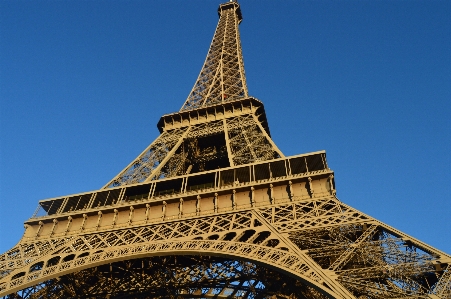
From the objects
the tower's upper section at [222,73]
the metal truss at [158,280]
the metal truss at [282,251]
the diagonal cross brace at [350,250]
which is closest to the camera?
the metal truss at [282,251]

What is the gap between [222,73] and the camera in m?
40.3

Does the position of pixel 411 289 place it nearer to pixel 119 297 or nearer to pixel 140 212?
pixel 140 212

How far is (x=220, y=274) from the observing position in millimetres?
21453

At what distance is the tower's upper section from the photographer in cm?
3719

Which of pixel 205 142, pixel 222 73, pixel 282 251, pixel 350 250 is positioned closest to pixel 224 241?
pixel 282 251

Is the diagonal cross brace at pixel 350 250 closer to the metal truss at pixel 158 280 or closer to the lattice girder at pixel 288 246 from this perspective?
the lattice girder at pixel 288 246

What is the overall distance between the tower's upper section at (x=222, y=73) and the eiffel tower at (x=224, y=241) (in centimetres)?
851

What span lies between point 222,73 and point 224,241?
81.0ft

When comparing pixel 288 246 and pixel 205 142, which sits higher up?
pixel 205 142

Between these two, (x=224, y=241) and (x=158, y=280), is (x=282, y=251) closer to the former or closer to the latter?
(x=224, y=241)

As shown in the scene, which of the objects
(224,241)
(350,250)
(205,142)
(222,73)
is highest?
(222,73)

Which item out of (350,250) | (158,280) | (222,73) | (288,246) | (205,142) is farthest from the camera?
(222,73)

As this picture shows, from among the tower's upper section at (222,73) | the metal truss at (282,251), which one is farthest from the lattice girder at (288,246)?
the tower's upper section at (222,73)

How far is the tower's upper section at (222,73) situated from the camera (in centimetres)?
3719
